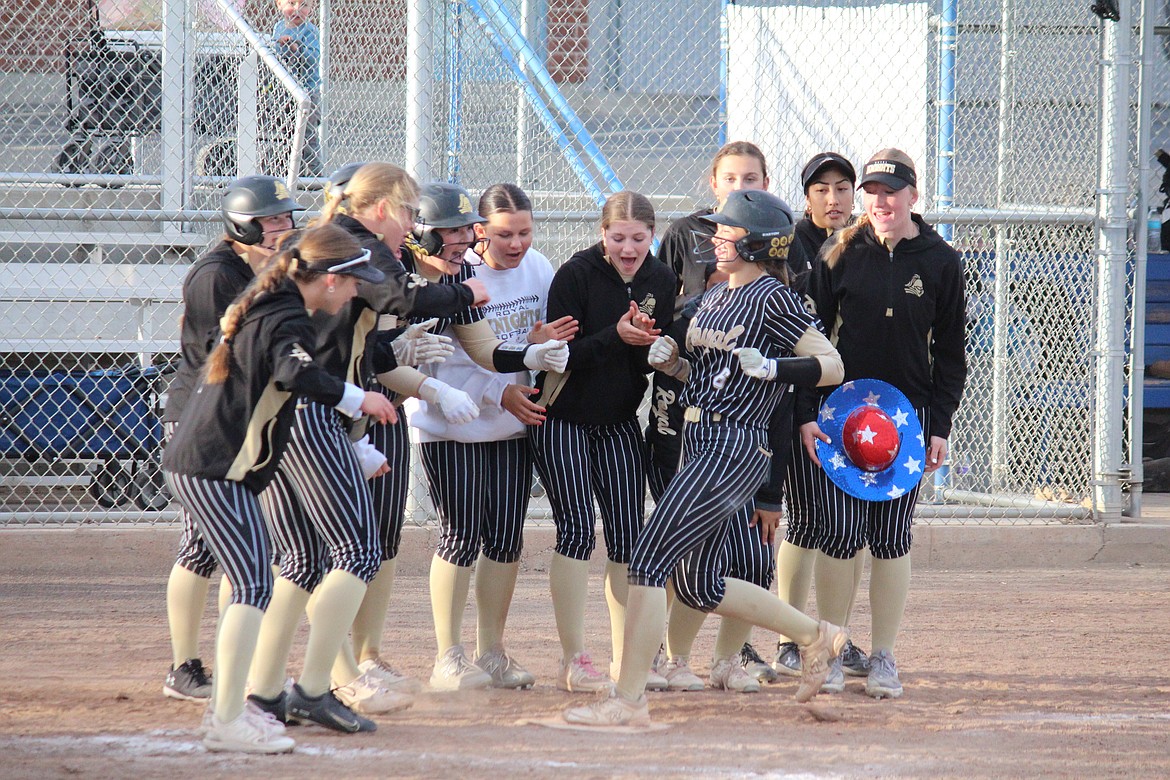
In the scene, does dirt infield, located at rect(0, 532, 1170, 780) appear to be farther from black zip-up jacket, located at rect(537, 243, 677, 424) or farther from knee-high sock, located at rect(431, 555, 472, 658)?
black zip-up jacket, located at rect(537, 243, 677, 424)

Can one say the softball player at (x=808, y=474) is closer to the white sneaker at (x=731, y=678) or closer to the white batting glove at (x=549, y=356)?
the white sneaker at (x=731, y=678)

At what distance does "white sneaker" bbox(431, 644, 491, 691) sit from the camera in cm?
455

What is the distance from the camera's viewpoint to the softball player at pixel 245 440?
11.7 ft

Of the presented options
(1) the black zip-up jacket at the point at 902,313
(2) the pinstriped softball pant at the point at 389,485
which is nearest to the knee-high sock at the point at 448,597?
(2) the pinstriped softball pant at the point at 389,485

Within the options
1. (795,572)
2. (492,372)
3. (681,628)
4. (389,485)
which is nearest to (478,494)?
(389,485)

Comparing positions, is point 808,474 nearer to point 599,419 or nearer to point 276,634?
point 599,419

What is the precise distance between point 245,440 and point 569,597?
144 cm

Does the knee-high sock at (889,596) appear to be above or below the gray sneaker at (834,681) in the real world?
above

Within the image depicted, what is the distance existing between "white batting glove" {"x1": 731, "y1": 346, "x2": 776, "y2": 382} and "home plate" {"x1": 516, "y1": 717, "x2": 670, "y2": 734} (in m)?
1.16

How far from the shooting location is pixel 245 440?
359cm

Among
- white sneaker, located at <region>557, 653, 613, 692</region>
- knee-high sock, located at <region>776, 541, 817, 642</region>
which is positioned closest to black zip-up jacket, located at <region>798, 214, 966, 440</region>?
knee-high sock, located at <region>776, 541, 817, 642</region>

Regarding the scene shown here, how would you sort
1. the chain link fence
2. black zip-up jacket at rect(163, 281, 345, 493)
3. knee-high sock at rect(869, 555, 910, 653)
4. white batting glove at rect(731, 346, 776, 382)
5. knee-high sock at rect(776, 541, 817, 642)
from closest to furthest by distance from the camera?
black zip-up jacket at rect(163, 281, 345, 493) → white batting glove at rect(731, 346, 776, 382) → knee-high sock at rect(869, 555, 910, 653) → knee-high sock at rect(776, 541, 817, 642) → the chain link fence

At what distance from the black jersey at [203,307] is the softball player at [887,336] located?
6.89 feet

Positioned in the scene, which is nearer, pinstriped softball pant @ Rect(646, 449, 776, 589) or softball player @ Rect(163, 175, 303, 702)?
softball player @ Rect(163, 175, 303, 702)
